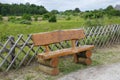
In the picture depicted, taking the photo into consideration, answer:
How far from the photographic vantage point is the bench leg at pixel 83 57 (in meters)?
7.66

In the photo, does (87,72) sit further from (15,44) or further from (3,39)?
(3,39)

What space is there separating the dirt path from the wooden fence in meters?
1.55

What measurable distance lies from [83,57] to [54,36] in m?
1.31

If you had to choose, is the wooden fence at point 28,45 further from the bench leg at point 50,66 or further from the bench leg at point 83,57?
the bench leg at point 83,57

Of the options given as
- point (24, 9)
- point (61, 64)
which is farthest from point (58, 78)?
point (24, 9)

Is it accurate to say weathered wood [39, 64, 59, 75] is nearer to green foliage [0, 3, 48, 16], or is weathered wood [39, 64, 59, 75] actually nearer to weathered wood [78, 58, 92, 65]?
weathered wood [78, 58, 92, 65]

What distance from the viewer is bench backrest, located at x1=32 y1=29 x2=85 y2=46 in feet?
21.6

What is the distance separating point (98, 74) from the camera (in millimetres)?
6691

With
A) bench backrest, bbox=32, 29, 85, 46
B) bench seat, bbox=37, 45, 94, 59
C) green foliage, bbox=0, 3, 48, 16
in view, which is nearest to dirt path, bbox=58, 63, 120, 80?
bench seat, bbox=37, 45, 94, 59

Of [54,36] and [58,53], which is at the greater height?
[54,36]

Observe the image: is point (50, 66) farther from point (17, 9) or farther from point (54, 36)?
point (17, 9)

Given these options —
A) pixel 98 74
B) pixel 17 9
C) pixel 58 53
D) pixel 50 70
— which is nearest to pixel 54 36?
pixel 58 53

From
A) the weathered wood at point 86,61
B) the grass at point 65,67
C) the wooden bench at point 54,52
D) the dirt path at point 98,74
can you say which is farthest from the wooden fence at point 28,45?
the dirt path at point 98,74

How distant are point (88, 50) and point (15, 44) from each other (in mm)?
2137
